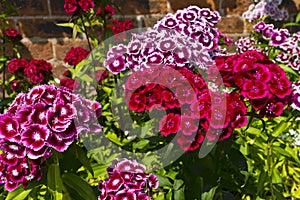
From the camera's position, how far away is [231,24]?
11.1 feet

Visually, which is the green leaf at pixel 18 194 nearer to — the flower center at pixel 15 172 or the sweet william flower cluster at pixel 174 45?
the flower center at pixel 15 172

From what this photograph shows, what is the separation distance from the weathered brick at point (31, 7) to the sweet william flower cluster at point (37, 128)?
5.68 ft

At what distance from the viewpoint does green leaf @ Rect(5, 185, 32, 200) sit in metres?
1.43

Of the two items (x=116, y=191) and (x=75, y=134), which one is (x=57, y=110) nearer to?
(x=75, y=134)

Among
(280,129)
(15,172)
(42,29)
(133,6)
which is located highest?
(133,6)

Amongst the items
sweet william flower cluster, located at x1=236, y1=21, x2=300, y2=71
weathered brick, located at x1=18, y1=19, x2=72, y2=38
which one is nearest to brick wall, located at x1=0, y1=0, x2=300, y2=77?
weathered brick, located at x1=18, y1=19, x2=72, y2=38

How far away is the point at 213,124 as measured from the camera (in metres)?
1.35

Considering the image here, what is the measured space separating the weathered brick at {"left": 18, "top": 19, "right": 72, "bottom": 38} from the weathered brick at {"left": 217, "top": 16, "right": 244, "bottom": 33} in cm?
113

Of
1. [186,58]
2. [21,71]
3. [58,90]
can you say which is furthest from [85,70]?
[58,90]

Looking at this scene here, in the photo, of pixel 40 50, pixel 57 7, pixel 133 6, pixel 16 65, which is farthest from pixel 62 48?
pixel 16 65

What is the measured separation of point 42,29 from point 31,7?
6.2 inches

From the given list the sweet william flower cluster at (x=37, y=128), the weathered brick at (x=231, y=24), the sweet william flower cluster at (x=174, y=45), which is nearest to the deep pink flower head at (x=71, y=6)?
the sweet william flower cluster at (x=174, y=45)

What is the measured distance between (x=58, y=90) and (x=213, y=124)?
18.7 inches

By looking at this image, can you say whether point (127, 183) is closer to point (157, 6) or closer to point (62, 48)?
point (62, 48)
